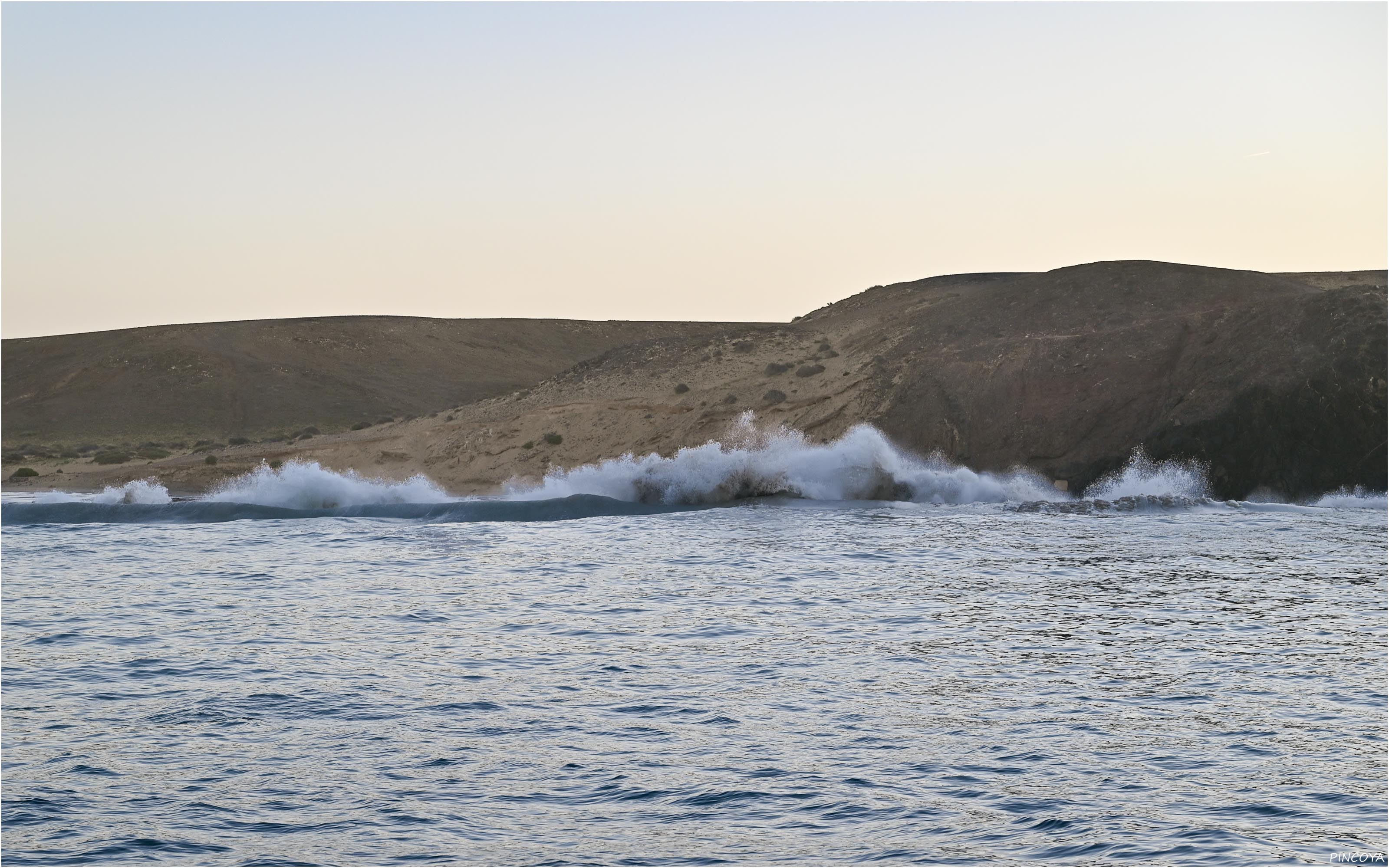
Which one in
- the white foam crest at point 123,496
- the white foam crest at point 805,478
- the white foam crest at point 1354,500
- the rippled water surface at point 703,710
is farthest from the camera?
the white foam crest at point 123,496

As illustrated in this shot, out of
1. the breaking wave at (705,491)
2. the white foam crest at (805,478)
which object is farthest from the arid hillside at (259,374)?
the white foam crest at (805,478)

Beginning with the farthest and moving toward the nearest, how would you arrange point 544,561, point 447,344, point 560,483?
point 447,344 → point 560,483 → point 544,561

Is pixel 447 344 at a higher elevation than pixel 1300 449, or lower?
higher

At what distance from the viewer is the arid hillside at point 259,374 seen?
7069 cm

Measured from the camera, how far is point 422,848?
794 cm

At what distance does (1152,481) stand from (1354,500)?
428cm

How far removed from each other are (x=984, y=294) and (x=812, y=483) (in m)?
14.9

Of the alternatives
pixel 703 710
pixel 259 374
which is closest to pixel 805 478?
pixel 703 710

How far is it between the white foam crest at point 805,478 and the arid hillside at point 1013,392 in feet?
3.29

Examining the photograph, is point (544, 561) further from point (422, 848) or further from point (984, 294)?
point (984, 294)

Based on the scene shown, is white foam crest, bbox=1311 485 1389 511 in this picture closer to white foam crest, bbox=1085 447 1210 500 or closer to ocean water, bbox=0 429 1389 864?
white foam crest, bbox=1085 447 1210 500

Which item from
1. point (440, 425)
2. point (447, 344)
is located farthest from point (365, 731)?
point (447, 344)

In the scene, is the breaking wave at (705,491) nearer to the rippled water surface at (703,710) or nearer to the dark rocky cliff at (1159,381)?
the dark rocky cliff at (1159,381)

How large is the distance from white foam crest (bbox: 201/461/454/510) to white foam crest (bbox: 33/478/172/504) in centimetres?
115
